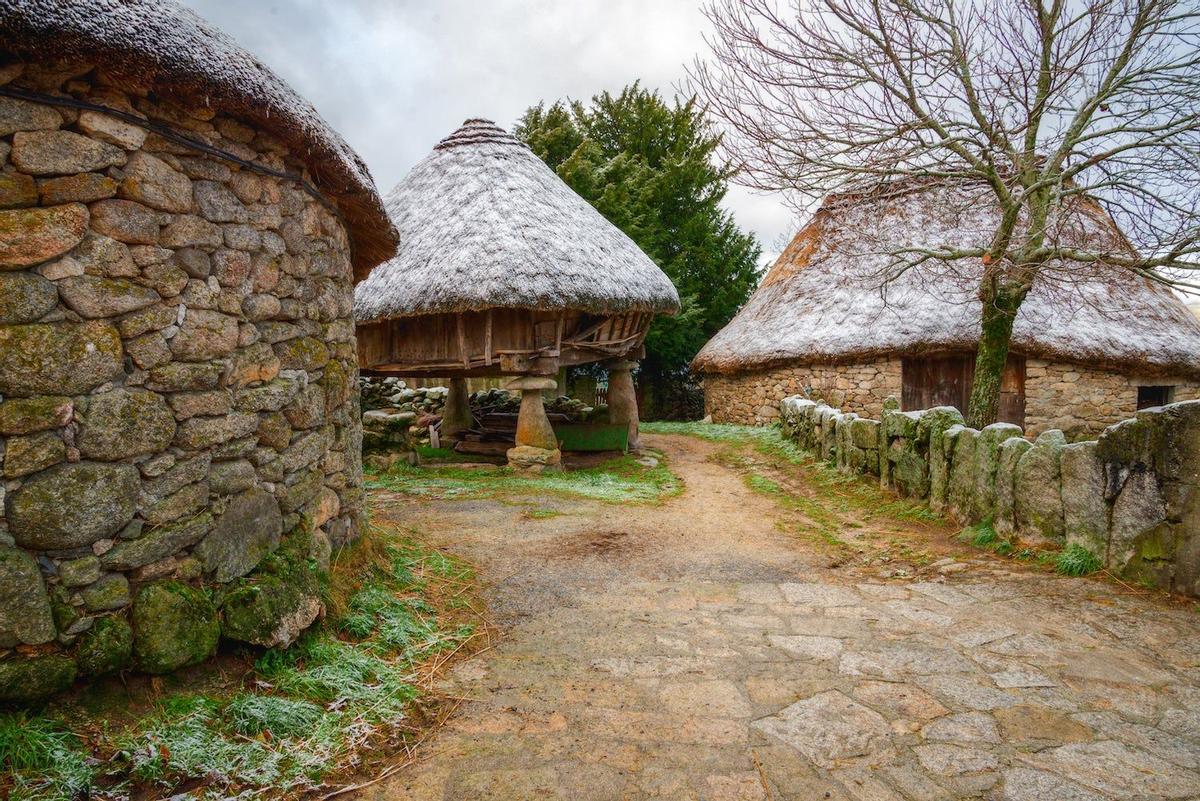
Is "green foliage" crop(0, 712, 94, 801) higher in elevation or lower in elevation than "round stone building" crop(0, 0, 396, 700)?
lower

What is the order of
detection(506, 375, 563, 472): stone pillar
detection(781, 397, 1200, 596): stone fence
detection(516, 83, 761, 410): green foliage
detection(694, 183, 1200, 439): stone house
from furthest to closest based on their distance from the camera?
detection(516, 83, 761, 410): green foliage → detection(694, 183, 1200, 439): stone house → detection(506, 375, 563, 472): stone pillar → detection(781, 397, 1200, 596): stone fence

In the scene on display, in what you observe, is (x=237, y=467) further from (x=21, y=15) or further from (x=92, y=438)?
(x=21, y=15)

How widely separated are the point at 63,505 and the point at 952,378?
41.0ft

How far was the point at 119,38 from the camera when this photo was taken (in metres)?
2.09

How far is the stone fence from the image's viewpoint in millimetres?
3512

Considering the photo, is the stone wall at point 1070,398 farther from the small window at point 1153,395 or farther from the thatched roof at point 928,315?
the small window at point 1153,395

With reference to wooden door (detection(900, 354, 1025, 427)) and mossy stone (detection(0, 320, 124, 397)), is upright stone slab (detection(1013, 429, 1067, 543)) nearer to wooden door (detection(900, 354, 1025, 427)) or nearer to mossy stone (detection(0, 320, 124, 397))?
mossy stone (detection(0, 320, 124, 397))

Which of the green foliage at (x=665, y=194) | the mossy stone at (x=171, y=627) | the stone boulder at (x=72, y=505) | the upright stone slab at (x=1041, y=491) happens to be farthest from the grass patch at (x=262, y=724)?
the green foliage at (x=665, y=194)

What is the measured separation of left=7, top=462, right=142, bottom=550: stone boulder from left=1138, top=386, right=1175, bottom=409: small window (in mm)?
14865

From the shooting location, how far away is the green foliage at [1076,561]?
393 centimetres

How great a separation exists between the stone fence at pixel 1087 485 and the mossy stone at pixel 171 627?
14.9ft

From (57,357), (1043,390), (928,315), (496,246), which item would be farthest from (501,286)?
(1043,390)

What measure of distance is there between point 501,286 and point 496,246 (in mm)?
655

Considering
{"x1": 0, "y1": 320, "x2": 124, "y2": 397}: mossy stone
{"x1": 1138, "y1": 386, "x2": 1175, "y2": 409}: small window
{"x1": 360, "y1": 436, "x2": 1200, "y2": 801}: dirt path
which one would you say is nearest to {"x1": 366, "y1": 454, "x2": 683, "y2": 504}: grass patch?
{"x1": 360, "y1": 436, "x2": 1200, "y2": 801}: dirt path
